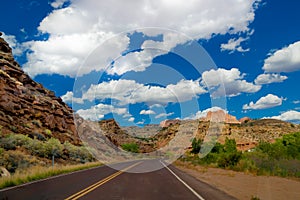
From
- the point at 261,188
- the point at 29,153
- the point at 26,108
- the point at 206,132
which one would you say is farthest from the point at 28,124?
the point at 206,132

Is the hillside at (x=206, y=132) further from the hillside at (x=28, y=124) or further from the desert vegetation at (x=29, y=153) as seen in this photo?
the desert vegetation at (x=29, y=153)

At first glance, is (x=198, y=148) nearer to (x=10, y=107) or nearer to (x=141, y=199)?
(x=10, y=107)

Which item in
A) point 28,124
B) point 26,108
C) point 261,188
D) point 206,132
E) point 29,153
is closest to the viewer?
point 261,188

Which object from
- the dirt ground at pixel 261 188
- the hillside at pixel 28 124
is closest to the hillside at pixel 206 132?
the hillside at pixel 28 124

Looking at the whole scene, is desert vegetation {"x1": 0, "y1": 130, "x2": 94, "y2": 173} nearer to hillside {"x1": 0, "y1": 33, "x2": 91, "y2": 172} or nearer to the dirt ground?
hillside {"x1": 0, "y1": 33, "x2": 91, "y2": 172}

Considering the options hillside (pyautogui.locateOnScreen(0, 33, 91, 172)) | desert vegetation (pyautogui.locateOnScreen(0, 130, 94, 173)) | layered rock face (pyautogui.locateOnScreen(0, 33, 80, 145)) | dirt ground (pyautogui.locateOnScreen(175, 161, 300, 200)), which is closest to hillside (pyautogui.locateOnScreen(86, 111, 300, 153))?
layered rock face (pyautogui.locateOnScreen(0, 33, 80, 145))

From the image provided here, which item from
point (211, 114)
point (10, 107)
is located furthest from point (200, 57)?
point (211, 114)

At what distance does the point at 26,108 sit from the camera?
46156mm

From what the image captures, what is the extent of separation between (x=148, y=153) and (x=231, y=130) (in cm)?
4102

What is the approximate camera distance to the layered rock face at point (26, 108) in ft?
132

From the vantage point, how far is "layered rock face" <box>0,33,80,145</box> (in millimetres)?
40250

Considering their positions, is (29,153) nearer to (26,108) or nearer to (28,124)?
(28,124)

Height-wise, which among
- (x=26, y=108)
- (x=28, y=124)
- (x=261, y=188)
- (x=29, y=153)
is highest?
(x=26, y=108)

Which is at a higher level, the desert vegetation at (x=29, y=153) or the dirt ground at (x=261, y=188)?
the desert vegetation at (x=29, y=153)
